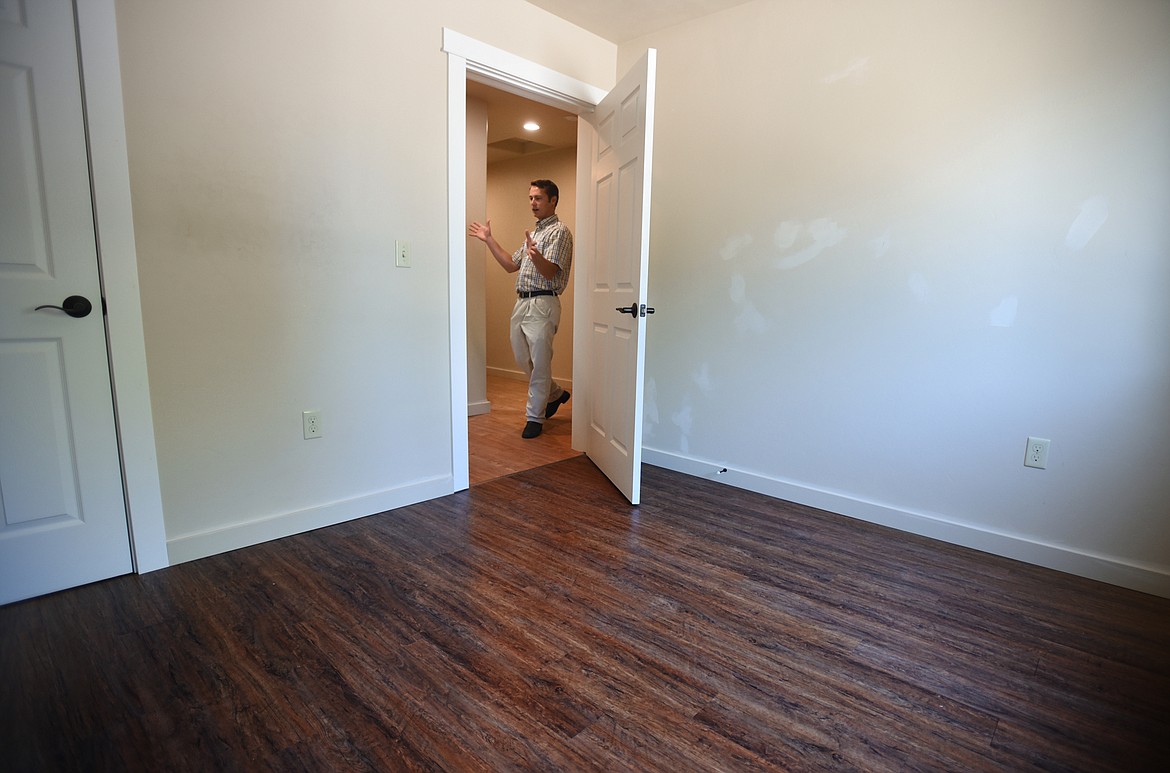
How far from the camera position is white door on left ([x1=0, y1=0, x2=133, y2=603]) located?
165 cm

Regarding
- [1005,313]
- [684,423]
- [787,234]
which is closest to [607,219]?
[787,234]

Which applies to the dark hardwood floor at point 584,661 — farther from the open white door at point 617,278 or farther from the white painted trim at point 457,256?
the open white door at point 617,278

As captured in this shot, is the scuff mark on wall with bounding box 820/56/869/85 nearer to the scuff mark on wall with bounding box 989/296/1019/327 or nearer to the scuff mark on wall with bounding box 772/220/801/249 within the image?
the scuff mark on wall with bounding box 772/220/801/249

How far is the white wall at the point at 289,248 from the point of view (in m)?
1.90

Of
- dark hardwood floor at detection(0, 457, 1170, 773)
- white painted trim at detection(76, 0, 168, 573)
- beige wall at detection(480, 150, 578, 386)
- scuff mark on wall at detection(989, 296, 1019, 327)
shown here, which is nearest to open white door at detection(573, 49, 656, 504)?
dark hardwood floor at detection(0, 457, 1170, 773)

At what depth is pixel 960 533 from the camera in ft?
7.72

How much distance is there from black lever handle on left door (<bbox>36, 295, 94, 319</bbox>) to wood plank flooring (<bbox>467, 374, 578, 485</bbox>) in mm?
1679

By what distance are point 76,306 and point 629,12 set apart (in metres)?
2.63

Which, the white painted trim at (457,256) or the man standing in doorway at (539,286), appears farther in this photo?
the man standing in doorway at (539,286)

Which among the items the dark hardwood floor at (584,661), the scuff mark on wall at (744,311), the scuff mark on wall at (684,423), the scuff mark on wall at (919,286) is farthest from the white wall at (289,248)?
the scuff mark on wall at (919,286)

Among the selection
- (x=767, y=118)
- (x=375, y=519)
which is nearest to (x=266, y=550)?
(x=375, y=519)

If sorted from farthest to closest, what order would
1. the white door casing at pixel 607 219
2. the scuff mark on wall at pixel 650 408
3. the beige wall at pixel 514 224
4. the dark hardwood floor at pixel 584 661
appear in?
the beige wall at pixel 514 224 → the scuff mark on wall at pixel 650 408 → the white door casing at pixel 607 219 → the dark hardwood floor at pixel 584 661

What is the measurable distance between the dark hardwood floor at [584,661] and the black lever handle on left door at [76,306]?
870mm

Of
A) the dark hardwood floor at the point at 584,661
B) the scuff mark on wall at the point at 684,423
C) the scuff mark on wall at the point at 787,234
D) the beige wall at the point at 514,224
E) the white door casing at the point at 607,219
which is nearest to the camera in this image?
the dark hardwood floor at the point at 584,661
